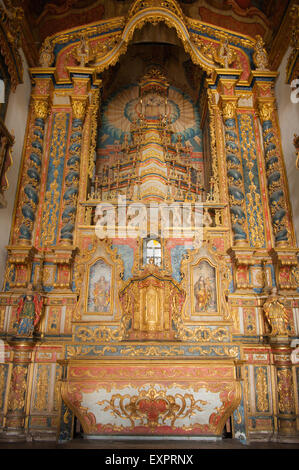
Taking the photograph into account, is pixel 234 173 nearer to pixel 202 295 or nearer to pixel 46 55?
pixel 202 295

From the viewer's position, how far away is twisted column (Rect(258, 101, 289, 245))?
285 inches

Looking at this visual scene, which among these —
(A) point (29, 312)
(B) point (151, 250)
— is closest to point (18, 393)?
(A) point (29, 312)

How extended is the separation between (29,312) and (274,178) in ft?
17.4

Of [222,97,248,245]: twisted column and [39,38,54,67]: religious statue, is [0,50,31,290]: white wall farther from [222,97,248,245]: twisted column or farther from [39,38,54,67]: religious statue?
[222,97,248,245]: twisted column

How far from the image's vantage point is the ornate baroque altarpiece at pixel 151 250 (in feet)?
18.7

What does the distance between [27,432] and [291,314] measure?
4741 millimetres

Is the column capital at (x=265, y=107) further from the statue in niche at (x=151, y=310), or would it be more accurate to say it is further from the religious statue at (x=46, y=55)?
the religious statue at (x=46, y=55)

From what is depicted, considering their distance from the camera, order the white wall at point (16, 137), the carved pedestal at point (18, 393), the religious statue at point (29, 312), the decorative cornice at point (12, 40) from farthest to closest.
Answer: the white wall at point (16, 137) < the decorative cornice at point (12, 40) < the religious statue at point (29, 312) < the carved pedestal at point (18, 393)

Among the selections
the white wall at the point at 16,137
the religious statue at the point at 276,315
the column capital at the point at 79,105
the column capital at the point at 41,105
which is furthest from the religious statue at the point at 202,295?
the column capital at the point at 41,105

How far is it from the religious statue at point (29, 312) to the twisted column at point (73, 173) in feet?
4.11

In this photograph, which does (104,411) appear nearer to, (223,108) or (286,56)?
(223,108)

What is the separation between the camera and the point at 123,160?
8797 mm

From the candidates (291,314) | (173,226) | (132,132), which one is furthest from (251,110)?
(291,314)

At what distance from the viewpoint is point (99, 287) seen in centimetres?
683
